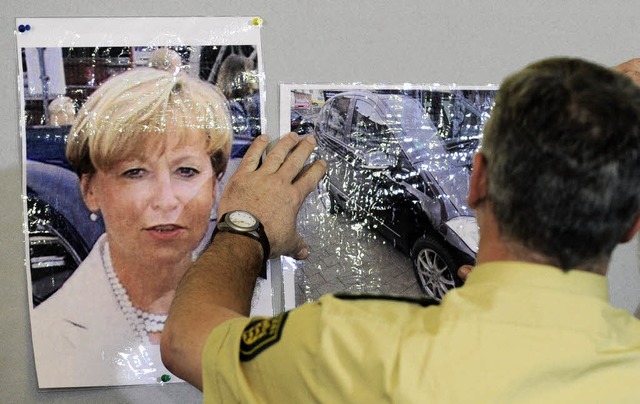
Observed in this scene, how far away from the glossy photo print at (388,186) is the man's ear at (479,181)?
1.16 ft

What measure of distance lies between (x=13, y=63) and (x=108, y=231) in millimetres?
290

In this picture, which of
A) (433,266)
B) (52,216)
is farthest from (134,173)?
(433,266)

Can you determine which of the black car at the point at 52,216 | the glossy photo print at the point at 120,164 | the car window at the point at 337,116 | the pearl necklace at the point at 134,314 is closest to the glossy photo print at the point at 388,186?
the car window at the point at 337,116

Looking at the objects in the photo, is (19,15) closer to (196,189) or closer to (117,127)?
(117,127)

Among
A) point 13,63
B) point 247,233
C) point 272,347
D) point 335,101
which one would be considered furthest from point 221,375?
point 13,63

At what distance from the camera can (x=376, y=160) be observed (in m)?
1.04

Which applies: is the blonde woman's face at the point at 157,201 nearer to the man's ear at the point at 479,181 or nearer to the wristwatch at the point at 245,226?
the wristwatch at the point at 245,226

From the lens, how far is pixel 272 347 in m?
0.64

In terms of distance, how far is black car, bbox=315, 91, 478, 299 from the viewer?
1.03 meters

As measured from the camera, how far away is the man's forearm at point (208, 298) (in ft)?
2.34

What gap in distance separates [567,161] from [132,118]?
64 centimetres

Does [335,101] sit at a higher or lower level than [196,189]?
higher

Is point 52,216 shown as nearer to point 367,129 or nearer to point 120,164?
point 120,164

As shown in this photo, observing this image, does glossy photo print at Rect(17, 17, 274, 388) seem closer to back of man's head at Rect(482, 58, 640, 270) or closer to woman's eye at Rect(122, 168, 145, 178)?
woman's eye at Rect(122, 168, 145, 178)
